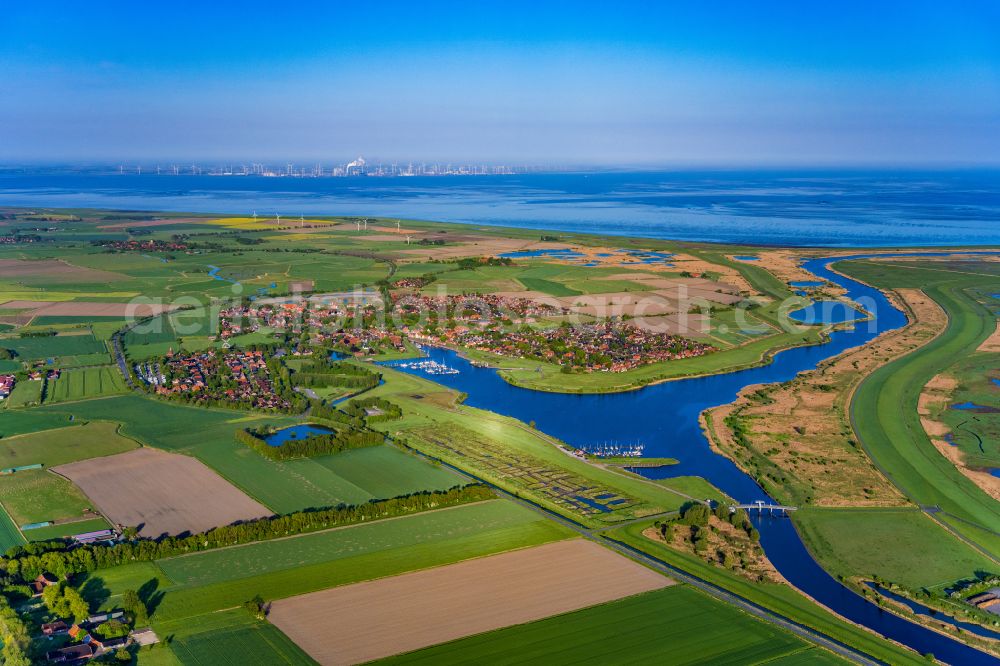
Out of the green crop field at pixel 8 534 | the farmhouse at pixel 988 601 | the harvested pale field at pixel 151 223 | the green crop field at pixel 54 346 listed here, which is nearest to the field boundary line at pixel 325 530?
the green crop field at pixel 8 534

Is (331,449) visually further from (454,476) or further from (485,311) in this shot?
(485,311)

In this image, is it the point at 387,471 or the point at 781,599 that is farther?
the point at 387,471

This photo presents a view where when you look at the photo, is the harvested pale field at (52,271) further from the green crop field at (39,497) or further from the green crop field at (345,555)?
the green crop field at (345,555)

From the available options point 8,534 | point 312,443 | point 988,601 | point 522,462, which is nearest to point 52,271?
point 312,443

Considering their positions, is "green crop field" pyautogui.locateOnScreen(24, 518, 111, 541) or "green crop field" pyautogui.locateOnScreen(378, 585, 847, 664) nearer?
"green crop field" pyautogui.locateOnScreen(378, 585, 847, 664)

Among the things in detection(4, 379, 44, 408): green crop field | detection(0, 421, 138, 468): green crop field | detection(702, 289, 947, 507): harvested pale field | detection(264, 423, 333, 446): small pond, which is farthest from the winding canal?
detection(4, 379, 44, 408): green crop field

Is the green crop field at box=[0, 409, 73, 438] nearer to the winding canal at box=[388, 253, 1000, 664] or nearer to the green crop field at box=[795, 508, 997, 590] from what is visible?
the winding canal at box=[388, 253, 1000, 664]

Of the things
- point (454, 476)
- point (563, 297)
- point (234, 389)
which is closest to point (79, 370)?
point (234, 389)

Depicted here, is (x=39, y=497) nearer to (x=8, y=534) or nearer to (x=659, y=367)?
(x=8, y=534)
